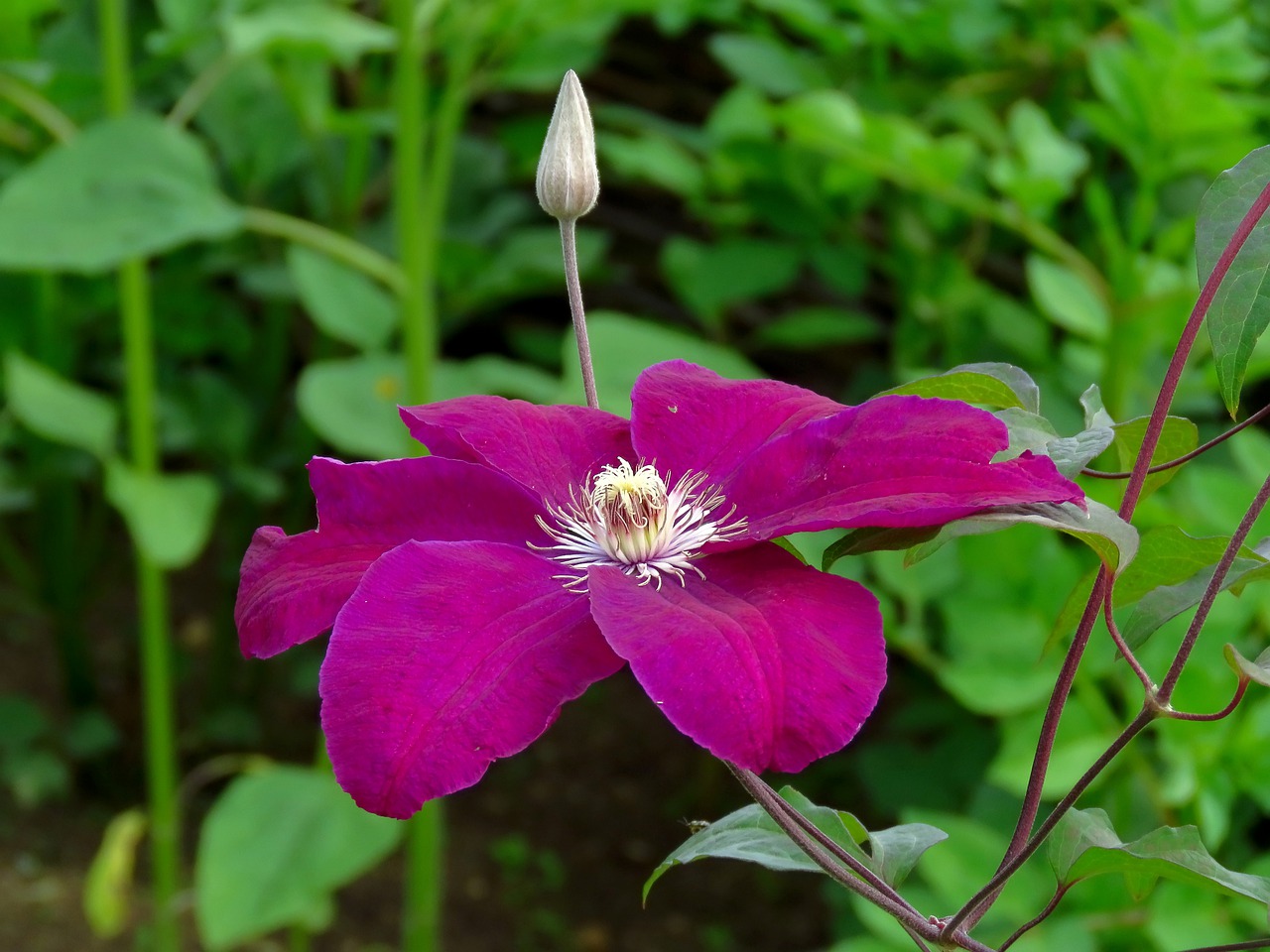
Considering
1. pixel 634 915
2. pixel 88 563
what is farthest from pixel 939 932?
pixel 88 563

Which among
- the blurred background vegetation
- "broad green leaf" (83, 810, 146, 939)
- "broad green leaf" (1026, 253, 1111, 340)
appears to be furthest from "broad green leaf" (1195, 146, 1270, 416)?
"broad green leaf" (83, 810, 146, 939)

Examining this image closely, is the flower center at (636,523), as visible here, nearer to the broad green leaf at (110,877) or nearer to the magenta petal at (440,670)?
the magenta petal at (440,670)

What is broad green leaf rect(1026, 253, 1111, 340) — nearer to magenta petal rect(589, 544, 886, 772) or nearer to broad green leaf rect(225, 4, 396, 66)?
broad green leaf rect(225, 4, 396, 66)

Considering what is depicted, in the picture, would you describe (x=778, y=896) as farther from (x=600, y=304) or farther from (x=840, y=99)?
(x=840, y=99)

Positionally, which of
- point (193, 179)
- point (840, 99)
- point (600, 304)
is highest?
point (840, 99)

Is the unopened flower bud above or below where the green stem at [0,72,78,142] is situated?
above

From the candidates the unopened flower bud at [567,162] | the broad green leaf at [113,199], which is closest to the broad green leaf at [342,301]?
the broad green leaf at [113,199]
